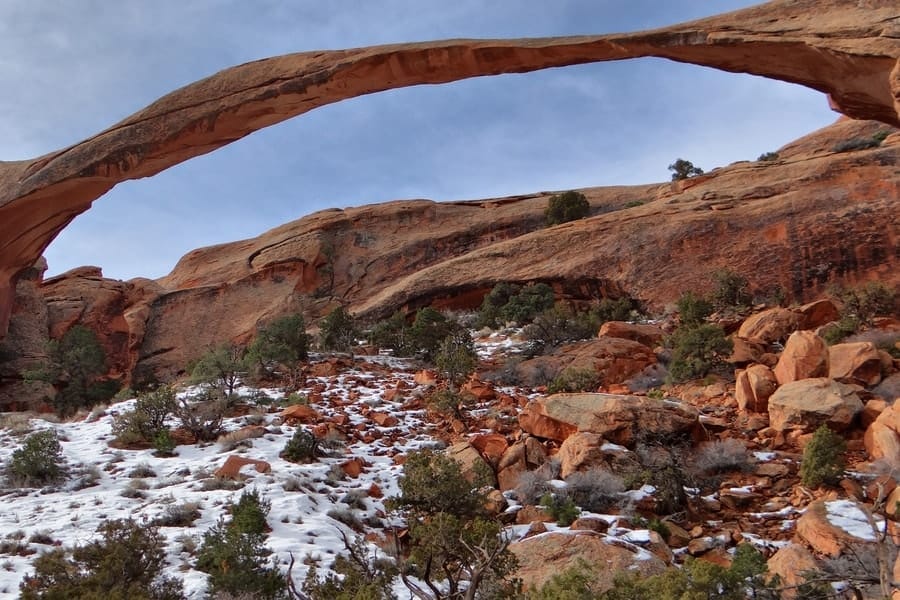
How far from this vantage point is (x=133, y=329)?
2486 centimetres

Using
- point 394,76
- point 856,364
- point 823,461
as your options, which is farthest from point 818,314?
point 394,76

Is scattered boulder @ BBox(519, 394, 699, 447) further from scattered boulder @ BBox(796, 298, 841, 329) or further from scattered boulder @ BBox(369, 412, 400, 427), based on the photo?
scattered boulder @ BBox(796, 298, 841, 329)

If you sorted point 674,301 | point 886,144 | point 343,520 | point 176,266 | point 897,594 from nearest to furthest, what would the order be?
point 897,594 → point 343,520 → point 674,301 → point 886,144 → point 176,266

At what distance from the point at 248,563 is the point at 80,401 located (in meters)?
15.6

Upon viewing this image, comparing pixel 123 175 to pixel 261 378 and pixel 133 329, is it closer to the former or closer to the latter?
pixel 261 378

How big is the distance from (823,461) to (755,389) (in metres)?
2.63

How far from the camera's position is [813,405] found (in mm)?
8781

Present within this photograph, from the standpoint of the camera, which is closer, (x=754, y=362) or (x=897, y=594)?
(x=897, y=594)

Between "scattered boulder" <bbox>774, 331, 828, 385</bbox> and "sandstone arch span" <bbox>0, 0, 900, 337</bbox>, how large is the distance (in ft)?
11.5

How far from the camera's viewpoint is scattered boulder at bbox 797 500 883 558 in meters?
6.17

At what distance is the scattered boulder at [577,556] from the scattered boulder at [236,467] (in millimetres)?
3719

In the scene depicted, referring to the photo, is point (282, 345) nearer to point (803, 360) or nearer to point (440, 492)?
point (440, 492)

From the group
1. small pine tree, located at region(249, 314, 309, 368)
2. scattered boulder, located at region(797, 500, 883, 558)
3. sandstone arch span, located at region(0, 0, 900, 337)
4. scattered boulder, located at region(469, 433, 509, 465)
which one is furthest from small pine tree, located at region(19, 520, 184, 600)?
small pine tree, located at region(249, 314, 309, 368)

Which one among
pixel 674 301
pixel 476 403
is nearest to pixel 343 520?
pixel 476 403
